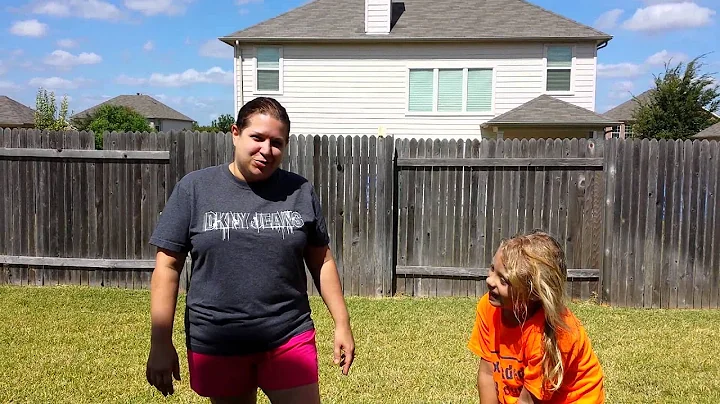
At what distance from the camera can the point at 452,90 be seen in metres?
17.5

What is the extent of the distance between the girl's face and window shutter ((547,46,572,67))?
15798 millimetres

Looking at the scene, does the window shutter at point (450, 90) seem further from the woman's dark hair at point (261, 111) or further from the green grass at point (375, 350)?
the woman's dark hair at point (261, 111)

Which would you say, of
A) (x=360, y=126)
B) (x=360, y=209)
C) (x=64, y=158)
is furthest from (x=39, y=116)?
(x=360, y=209)

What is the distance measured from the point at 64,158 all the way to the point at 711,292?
7776 millimetres

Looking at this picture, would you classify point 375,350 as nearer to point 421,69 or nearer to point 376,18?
point 421,69

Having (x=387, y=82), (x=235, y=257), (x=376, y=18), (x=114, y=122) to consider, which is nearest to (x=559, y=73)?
(x=387, y=82)

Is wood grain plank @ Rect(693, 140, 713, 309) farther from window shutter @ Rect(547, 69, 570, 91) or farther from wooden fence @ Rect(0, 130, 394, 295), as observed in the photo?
window shutter @ Rect(547, 69, 570, 91)

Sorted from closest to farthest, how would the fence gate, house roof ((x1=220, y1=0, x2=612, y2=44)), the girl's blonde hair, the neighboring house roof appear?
the girl's blonde hair < the fence gate < house roof ((x1=220, y1=0, x2=612, y2=44)) < the neighboring house roof

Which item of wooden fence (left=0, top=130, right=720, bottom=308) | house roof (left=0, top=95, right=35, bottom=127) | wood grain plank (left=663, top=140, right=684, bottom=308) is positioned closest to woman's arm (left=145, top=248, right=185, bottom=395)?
wooden fence (left=0, top=130, right=720, bottom=308)

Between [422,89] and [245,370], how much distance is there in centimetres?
1548

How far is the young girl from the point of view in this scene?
2.56m

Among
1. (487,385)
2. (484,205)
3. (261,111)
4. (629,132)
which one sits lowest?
(487,385)

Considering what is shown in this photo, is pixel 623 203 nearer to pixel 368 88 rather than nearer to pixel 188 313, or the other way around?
pixel 188 313

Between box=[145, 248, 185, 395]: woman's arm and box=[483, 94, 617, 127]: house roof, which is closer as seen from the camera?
box=[145, 248, 185, 395]: woman's arm
